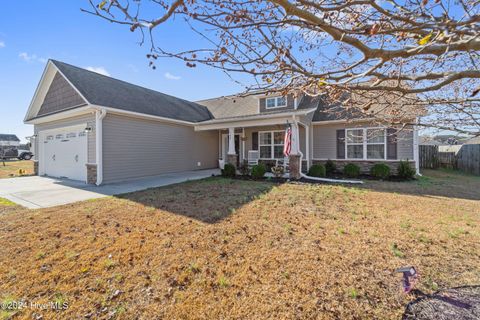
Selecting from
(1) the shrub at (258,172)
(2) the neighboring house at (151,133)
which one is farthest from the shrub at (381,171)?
(1) the shrub at (258,172)

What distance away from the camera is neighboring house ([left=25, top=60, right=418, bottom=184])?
363 inches

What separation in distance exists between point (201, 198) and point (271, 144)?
755cm

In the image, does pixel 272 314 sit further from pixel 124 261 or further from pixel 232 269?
pixel 124 261

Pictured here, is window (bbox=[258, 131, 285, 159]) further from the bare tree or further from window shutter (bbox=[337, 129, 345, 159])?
the bare tree

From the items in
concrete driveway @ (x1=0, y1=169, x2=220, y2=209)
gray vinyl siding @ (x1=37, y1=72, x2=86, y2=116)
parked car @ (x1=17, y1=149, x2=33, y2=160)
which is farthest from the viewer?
parked car @ (x1=17, y1=149, x2=33, y2=160)

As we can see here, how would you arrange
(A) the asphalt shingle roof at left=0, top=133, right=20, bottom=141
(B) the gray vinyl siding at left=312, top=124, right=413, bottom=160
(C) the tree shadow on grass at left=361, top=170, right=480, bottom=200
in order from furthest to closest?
(A) the asphalt shingle roof at left=0, top=133, right=20, bottom=141 < (B) the gray vinyl siding at left=312, top=124, right=413, bottom=160 < (C) the tree shadow on grass at left=361, top=170, right=480, bottom=200

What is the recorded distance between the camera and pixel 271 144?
13211 millimetres

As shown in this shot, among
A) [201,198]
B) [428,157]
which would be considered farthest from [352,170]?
[428,157]

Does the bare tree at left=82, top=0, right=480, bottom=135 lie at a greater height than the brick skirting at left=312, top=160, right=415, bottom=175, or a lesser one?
greater

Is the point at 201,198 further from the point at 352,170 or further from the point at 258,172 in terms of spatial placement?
the point at 352,170

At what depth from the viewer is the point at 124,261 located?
122 inches

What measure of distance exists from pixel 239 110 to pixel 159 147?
5.92 m

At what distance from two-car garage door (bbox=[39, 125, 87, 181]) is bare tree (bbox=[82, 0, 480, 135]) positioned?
9530 millimetres

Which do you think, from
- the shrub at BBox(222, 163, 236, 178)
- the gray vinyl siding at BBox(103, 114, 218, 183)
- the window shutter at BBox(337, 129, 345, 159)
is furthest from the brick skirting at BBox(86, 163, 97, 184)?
the window shutter at BBox(337, 129, 345, 159)
